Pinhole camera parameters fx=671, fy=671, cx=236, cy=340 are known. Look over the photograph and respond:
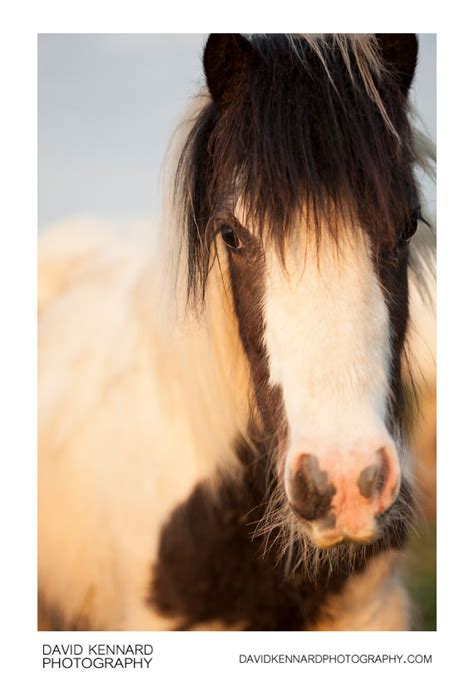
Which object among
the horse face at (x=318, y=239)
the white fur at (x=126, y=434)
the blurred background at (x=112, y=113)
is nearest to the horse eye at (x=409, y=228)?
the horse face at (x=318, y=239)

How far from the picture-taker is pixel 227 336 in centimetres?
138

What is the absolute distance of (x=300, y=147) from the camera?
120 cm

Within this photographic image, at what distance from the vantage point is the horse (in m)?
1.13

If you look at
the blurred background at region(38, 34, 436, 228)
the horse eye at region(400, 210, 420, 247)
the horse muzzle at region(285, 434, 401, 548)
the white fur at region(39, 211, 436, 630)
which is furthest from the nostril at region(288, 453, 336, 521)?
the blurred background at region(38, 34, 436, 228)

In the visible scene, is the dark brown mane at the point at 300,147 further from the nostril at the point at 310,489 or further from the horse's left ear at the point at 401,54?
the nostril at the point at 310,489

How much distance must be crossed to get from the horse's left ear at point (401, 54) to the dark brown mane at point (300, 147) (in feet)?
0.04

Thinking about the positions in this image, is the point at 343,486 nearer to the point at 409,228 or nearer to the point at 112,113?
the point at 409,228

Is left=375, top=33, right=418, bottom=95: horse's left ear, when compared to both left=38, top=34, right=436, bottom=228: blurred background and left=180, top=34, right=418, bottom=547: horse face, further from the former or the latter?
left=38, top=34, right=436, bottom=228: blurred background

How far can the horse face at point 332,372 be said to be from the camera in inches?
42.7

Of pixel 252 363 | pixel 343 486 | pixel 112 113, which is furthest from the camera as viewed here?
pixel 112 113

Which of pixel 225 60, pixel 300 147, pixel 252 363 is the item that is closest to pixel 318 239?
pixel 300 147

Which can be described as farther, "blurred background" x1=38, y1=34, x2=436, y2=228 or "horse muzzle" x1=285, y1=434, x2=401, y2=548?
"blurred background" x1=38, y1=34, x2=436, y2=228

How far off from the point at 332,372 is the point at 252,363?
0.24m
